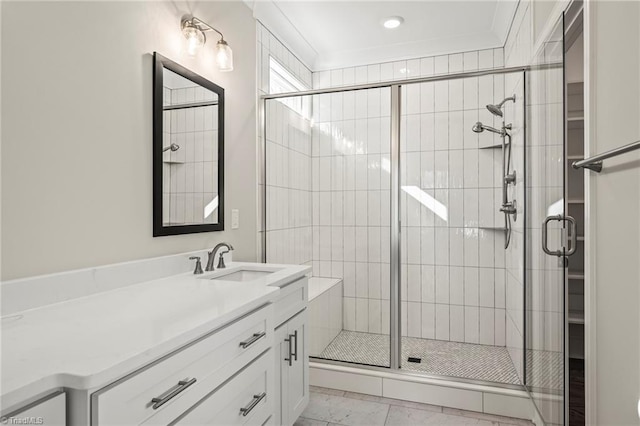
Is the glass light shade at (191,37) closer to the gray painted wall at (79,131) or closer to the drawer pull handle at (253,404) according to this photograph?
the gray painted wall at (79,131)

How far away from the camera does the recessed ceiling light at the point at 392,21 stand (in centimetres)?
282

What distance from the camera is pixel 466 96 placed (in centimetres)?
276

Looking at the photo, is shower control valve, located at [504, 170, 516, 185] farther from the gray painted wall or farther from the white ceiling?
the gray painted wall

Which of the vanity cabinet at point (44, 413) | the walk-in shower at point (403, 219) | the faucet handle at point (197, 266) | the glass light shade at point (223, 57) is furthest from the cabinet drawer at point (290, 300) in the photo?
the glass light shade at point (223, 57)

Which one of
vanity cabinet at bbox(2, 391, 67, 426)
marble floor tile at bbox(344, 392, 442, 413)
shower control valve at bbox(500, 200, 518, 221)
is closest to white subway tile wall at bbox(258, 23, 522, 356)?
shower control valve at bbox(500, 200, 518, 221)

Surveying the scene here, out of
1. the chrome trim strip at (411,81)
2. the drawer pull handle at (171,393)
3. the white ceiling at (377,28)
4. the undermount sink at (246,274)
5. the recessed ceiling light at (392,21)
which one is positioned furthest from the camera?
the recessed ceiling light at (392,21)

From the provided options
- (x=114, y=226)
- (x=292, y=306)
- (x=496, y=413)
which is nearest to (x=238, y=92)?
(x=114, y=226)

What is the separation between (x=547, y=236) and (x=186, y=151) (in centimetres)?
177

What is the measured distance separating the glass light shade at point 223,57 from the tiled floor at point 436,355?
6.09 feet

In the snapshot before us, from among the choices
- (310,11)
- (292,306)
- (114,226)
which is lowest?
(292,306)

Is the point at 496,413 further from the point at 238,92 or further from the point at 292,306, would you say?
the point at 238,92

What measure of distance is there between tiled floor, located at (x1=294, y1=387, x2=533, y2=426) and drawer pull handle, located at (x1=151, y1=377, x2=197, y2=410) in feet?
4.24

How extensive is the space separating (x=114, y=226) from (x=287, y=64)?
2.13 meters

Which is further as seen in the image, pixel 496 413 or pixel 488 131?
pixel 488 131
